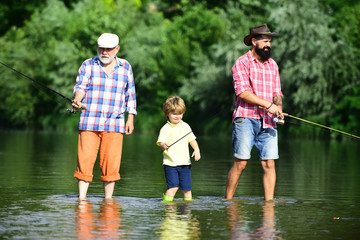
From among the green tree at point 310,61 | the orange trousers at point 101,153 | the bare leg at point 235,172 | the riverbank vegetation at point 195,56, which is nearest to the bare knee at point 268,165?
→ the bare leg at point 235,172

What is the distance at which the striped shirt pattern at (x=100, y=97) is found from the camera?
Answer: 30.8 feet

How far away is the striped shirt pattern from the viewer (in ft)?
30.8

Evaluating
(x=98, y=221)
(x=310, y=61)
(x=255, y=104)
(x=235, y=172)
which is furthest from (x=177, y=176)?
(x=310, y=61)

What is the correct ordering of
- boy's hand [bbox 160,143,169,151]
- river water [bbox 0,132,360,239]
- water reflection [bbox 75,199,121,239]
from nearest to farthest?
water reflection [bbox 75,199,121,239], river water [bbox 0,132,360,239], boy's hand [bbox 160,143,169,151]

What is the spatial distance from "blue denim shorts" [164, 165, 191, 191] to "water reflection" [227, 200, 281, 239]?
59 centimetres

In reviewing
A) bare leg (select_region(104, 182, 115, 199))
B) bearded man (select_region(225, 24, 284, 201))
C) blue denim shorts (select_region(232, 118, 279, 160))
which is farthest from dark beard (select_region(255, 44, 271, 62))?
bare leg (select_region(104, 182, 115, 199))

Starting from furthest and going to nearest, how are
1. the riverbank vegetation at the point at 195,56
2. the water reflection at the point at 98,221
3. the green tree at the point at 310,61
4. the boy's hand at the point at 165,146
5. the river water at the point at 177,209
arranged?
1. the riverbank vegetation at the point at 195,56
2. the green tree at the point at 310,61
3. the boy's hand at the point at 165,146
4. the river water at the point at 177,209
5. the water reflection at the point at 98,221

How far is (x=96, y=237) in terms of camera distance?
22.1ft

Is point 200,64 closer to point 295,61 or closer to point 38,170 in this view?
point 295,61

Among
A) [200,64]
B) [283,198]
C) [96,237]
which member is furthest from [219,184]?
[200,64]

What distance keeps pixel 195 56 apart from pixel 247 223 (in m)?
39.6

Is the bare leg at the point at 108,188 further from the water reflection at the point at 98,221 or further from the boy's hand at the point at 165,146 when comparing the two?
the boy's hand at the point at 165,146

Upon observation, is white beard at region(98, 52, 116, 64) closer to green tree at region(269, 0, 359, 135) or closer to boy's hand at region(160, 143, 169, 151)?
boy's hand at region(160, 143, 169, 151)

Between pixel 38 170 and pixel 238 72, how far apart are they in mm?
6291
